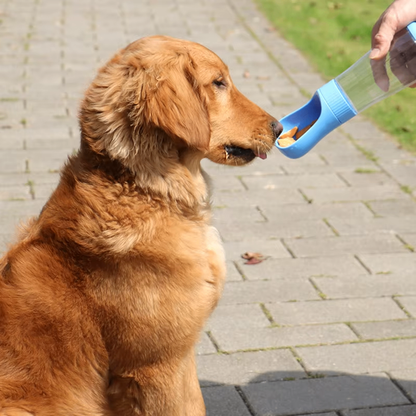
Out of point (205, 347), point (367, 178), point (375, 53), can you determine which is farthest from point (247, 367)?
point (367, 178)

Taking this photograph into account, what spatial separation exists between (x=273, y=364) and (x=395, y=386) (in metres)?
0.69

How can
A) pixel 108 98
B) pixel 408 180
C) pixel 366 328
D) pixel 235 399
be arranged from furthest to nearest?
pixel 408 180, pixel 366 328, pixel 235 399, pixel 108 98

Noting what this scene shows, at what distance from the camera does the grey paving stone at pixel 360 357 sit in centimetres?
409

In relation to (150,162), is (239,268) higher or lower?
lower

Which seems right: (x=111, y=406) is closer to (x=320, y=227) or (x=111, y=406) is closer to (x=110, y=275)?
(x=110, y=275)

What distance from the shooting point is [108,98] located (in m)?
3.02

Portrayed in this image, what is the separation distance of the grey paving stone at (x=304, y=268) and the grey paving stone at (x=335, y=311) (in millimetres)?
360

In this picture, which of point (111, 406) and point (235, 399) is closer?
point (111, 406)

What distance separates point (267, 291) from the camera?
4.86 meters

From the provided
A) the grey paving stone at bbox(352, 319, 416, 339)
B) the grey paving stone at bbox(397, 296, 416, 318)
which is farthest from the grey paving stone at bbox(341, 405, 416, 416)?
the grey paving stone at bbox(397, 296, 416, 318)

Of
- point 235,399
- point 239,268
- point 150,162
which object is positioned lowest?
point 239,268

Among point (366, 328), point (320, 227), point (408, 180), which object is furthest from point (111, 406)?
point (408, 180)

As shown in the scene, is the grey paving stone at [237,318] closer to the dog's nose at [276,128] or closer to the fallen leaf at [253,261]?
the fallen leaf at [253,261]

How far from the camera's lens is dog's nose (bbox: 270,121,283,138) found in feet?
11.3
